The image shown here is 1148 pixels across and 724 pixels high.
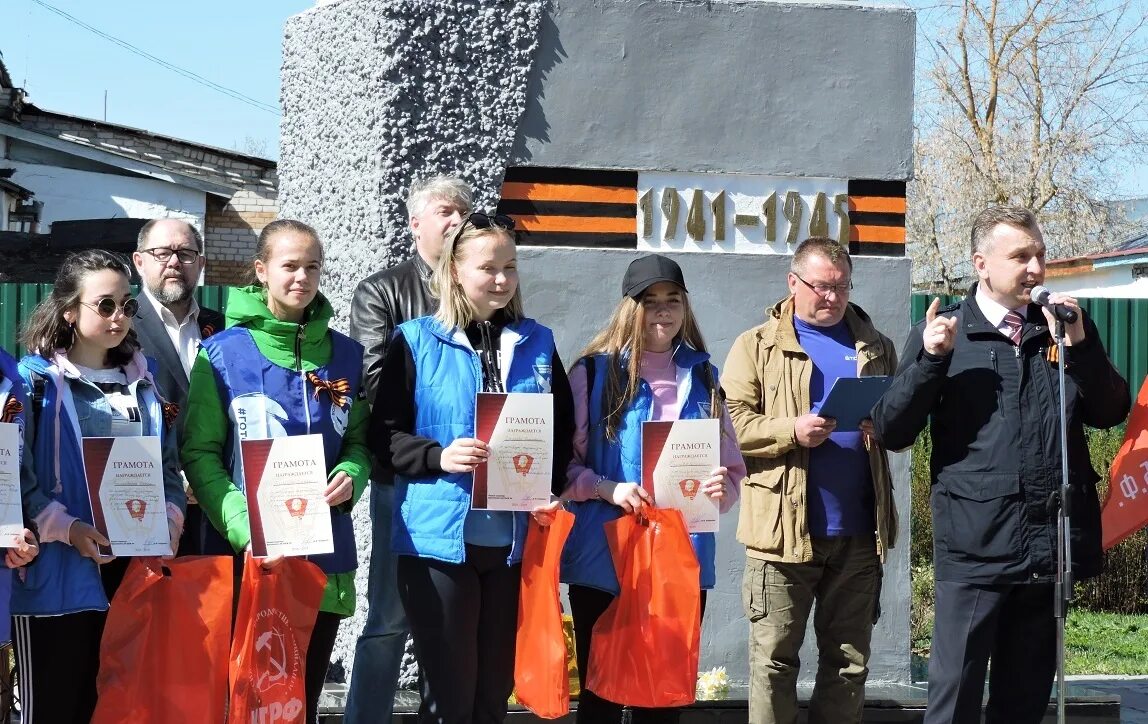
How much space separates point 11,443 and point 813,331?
2.79 metres

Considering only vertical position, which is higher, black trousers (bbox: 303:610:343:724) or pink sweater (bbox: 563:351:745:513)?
pink sweater (bbox: 563:351:745:513)

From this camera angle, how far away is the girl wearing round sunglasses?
3.76m

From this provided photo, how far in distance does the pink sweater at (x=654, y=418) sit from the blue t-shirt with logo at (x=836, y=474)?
1.40ft

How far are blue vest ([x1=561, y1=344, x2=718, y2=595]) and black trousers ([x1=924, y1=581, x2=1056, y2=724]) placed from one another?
0.81 m

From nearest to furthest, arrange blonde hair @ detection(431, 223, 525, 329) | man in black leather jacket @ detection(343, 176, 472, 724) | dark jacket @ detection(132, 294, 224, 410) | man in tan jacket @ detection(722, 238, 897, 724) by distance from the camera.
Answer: blonde hair @ detection(431, 223, 525, 329)
dark jacket @ detection(132, 294, 224, 410)
man in black leather jacket @ detection(343, 176, 472, 724)
man in tan jacket @ detection(722, 238, 897, 724)

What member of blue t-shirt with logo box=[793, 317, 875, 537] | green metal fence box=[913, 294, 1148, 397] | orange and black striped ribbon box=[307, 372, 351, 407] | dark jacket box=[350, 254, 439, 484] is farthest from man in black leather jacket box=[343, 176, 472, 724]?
green metal fence box=[913, 294, 1148, 397]

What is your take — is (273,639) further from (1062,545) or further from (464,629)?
(1062,545)

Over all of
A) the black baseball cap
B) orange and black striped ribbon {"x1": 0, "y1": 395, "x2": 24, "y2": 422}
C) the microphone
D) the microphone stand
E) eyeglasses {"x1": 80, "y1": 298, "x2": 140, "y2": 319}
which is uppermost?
the black baseball cap

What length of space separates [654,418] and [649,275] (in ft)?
1.55

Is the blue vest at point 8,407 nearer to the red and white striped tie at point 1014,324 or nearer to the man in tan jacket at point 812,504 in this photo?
the man in tan jacket at point 812,504

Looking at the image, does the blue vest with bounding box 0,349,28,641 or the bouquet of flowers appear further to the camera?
the bouquet of flowers

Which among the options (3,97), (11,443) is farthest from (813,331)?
(3,97)

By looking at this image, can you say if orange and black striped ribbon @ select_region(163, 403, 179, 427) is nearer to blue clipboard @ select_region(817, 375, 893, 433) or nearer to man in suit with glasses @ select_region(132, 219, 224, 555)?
man in suit with glasses @ select_region(132, 219, 224, 555)

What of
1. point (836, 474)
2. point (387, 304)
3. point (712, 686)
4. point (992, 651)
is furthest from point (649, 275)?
point (712, 686)
